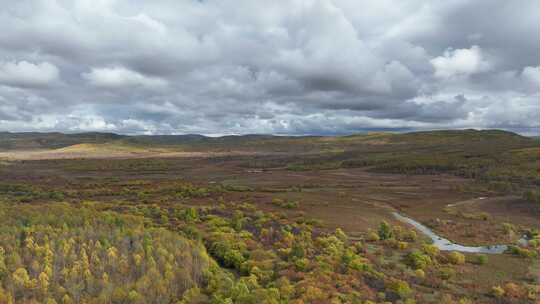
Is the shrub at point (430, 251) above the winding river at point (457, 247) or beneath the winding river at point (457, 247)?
above

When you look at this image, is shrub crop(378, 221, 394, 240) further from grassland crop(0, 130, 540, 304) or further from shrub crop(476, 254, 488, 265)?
shrub crop(476, 254, 488, 265)

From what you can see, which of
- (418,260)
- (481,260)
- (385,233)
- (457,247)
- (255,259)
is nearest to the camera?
(255,259)

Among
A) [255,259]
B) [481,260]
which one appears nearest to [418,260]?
[481,260]

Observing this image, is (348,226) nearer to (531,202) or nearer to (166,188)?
(531,202)

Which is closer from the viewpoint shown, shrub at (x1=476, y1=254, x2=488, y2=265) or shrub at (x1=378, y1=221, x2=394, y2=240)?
shrub at (x1=476, y1=254, x2=488, y2=265)

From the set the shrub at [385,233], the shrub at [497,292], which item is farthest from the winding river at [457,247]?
the shrub at [497,292]

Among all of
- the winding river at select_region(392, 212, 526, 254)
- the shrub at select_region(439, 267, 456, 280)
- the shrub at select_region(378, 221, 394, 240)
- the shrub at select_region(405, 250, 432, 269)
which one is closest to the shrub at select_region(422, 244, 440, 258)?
the shrub at select_region(405, 250, 432, 269)

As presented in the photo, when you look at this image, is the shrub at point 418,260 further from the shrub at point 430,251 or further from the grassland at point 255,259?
the shrub at point 430,251

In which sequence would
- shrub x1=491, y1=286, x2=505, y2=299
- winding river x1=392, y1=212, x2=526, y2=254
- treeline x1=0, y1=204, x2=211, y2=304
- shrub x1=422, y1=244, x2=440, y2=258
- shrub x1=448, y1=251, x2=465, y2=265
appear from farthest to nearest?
winding river x1=392, y1=212, x2=526, y2=254 → shrub x1=422, y1=244, x2=440, y2=258 → shrub x1=448, y1=251, x2=465, y2=265 → shrub x1=491, y1=286, x2=505, y2=299 → treeline x1=0, y1=204, x2=211, y2=304

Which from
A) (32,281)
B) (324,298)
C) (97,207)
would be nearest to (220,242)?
(324,298)

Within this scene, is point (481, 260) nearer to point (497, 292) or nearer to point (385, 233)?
point (497, 292)

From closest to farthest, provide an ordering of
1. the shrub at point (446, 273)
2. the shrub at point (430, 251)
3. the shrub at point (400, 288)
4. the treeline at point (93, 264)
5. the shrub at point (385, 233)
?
the treeline at point (93, 264)
the shrub at point (400, 288)
the shrub at point (446, 273)
the shrub at point (430, 251)
the shrub at point (385, 233)
